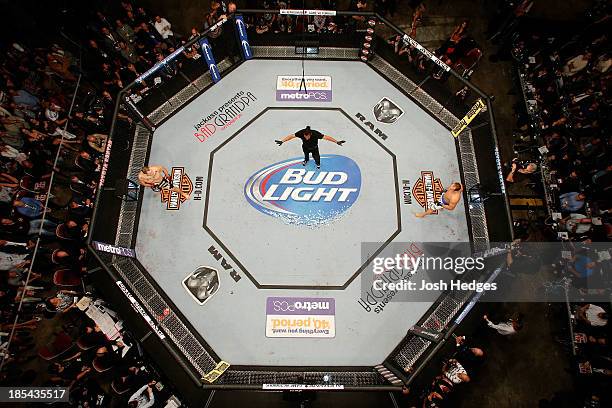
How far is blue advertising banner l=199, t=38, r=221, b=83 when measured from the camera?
9.50 m

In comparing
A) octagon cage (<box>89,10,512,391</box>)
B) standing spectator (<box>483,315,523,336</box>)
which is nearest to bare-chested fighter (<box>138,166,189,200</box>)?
octagon cage (<box>89,10,512,391</box>)

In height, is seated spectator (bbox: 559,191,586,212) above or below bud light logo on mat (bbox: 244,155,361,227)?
below

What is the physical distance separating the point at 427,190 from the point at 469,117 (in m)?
1.91

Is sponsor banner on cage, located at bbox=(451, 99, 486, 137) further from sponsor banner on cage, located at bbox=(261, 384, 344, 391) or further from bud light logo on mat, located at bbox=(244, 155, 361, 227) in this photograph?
sponsor banner on cage, located at bbox=(261, 384, 344, 391)

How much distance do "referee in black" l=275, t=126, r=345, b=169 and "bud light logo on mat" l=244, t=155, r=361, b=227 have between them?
35 cm

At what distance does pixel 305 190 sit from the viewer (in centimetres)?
921

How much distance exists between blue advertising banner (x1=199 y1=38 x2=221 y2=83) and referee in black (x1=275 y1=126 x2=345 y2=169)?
2675mm

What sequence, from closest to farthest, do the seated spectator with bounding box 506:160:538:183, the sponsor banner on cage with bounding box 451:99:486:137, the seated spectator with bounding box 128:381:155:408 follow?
the seated spectator with bounding box 128:381:155:408 → the sponsor banner on cage with bounding box 451:99:486:137 → the seated spectator with bounding box 506:160:538:183

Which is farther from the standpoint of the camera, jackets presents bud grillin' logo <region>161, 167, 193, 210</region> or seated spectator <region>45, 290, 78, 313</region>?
jackets presents bud grillin' logo <region>161, 167, 193, 210</region>

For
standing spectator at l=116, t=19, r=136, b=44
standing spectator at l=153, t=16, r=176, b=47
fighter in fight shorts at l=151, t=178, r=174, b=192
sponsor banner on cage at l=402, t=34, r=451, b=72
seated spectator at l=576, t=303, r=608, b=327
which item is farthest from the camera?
standing spectator at l=153, t=16, r=176, b=47

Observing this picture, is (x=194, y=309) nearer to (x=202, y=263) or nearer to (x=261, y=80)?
(x=202, y=263)

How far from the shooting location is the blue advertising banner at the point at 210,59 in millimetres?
9497

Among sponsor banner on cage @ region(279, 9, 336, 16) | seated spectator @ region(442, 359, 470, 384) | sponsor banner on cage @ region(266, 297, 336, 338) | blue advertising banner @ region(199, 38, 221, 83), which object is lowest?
seated spectator @ region(442, 359, 470, 384)

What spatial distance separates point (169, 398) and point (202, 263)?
8.80 feet
